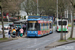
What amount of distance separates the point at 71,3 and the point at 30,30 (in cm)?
741

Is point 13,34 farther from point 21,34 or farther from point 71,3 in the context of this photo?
point 71,3

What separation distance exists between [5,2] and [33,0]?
27.4 feet

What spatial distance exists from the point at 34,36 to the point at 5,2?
23.4ft

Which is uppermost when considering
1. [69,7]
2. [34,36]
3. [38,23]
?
[69,7]

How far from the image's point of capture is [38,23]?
26.4m

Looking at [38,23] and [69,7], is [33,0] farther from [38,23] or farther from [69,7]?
[69,7]

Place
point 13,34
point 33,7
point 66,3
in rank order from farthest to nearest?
point 33,7 < point 13,34 < point 66,3

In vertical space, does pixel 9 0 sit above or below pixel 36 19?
above

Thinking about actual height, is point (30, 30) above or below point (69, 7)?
below

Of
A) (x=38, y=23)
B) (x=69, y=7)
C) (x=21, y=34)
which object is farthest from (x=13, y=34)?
(x=69, y=7)

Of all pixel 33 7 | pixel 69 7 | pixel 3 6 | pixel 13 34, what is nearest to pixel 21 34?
pixel 13 34

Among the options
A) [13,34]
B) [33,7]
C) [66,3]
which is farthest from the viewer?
[33,7]

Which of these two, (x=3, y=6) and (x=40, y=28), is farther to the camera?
(x=40, y=28)

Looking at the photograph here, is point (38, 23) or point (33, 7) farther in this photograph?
point (33, 7)
